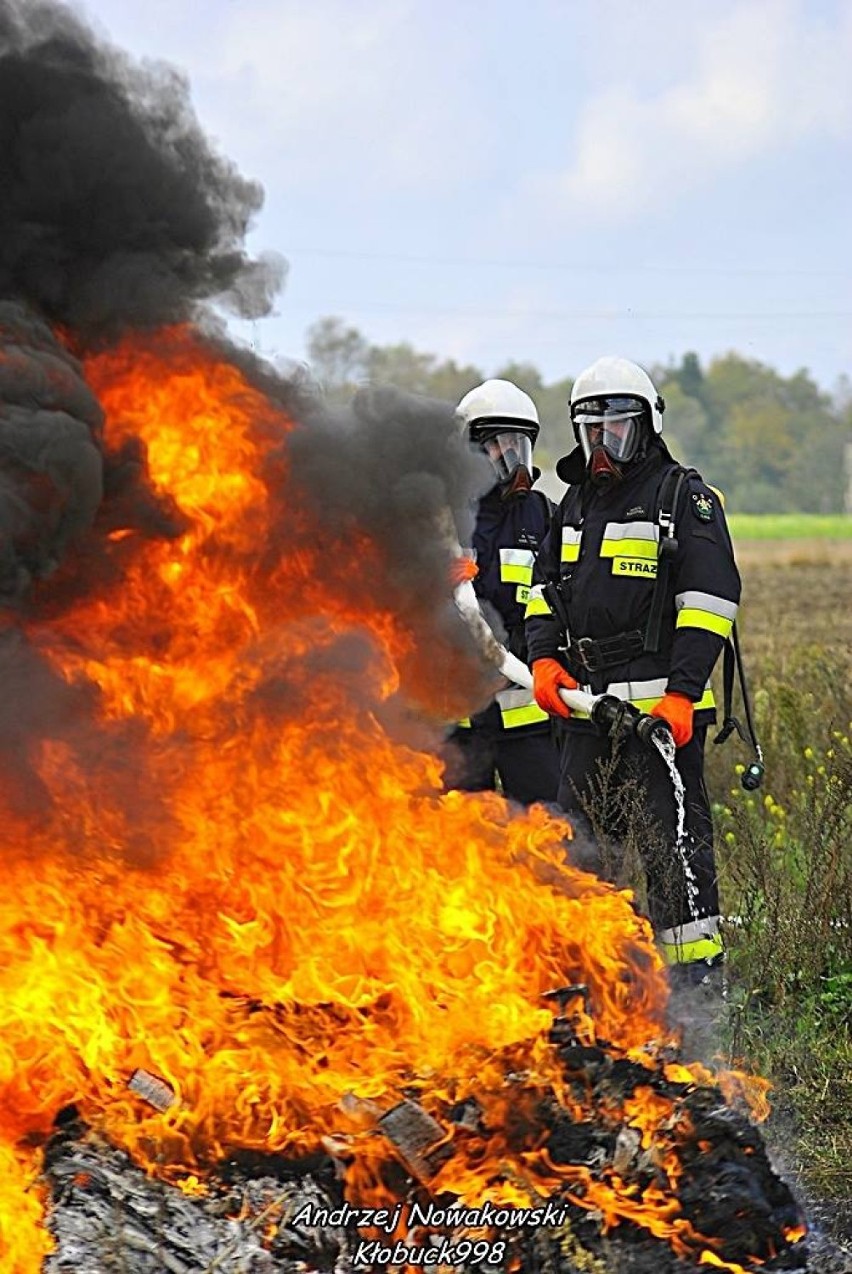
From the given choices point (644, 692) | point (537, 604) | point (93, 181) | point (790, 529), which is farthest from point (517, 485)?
point (790, 529)

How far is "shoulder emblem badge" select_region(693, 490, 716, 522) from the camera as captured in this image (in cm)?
576

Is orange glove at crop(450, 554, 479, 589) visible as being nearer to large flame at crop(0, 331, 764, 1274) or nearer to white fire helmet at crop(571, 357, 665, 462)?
large flame at crop(0, 331, 764, 1274)

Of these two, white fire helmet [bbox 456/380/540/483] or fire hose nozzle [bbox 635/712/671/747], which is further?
white fire helmet [bbox 456/380/540/483]

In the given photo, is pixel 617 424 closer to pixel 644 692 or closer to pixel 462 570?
pixel 462 570

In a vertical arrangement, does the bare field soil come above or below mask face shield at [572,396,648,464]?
below

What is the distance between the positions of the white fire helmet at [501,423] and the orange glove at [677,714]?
2195 millimetres

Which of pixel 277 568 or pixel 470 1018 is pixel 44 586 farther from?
pixel 470 1018

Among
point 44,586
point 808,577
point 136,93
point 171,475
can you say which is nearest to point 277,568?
point 171,475

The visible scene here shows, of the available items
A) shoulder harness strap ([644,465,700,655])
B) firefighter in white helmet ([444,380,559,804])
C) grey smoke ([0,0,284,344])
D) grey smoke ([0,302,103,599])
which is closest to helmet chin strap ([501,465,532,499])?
firefighter in white helmet ([444,380,559,804])

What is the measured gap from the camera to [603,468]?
19.5ft

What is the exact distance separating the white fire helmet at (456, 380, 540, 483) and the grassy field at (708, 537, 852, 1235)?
2.05 meters

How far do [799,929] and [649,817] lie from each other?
0.76 meters

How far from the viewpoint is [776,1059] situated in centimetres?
517

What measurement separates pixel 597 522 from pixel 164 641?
2.07 metres
